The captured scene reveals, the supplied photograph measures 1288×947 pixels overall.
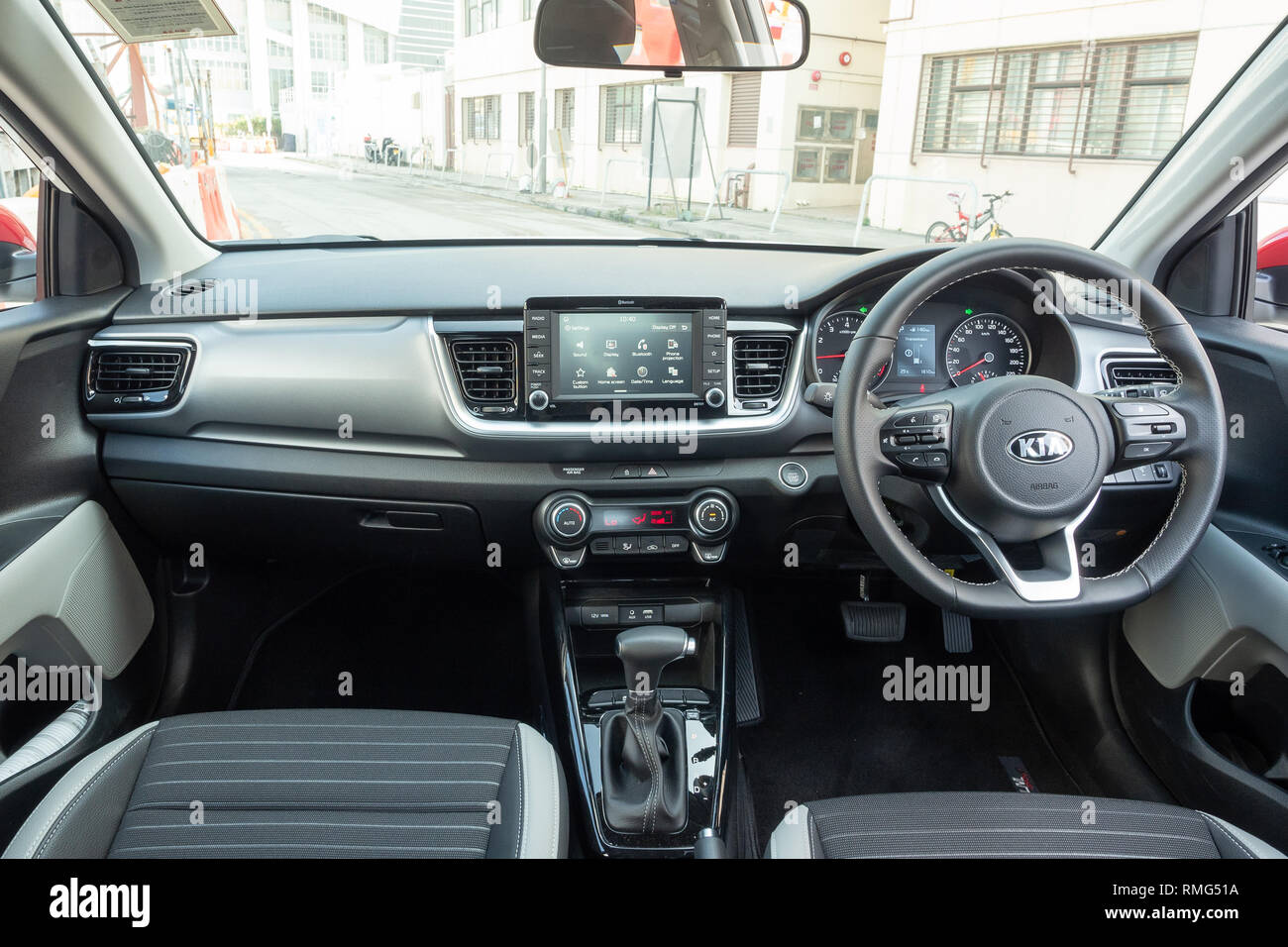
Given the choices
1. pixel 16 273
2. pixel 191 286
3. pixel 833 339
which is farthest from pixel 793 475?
pixel 16 273

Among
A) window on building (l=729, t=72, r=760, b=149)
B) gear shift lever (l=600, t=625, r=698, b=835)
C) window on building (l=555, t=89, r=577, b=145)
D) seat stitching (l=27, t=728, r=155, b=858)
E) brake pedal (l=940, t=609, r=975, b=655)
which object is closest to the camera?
seat stitching (l=27, t=728, r=155, b=858)

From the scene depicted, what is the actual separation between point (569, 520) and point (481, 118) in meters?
2.54

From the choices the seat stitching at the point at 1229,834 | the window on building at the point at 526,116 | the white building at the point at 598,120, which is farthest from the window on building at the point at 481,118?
the seat stitching at the point at 1229,834

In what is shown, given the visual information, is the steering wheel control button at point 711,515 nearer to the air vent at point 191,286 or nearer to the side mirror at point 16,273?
the air vent at point 191,286

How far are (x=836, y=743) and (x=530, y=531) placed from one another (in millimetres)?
1159

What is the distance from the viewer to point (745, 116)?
448cm

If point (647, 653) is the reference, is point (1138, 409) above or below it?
above

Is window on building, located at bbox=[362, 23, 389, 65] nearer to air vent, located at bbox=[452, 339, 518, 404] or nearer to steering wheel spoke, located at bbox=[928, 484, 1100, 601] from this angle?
air vent, located at bbox=[452, 339, 518, 404]

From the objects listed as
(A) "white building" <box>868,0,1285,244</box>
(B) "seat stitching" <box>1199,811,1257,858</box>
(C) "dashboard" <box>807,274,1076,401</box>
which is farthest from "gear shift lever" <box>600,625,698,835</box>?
(A) "white building" <box>868,0,1285,244</box>

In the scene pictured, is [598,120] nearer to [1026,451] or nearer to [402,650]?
[402,650]

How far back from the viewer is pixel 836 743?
2645 mm

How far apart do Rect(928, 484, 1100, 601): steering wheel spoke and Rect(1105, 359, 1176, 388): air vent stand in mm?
637

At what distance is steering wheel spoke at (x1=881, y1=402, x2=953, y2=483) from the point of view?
157 cm

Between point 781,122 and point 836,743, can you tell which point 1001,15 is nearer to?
point 781,122
